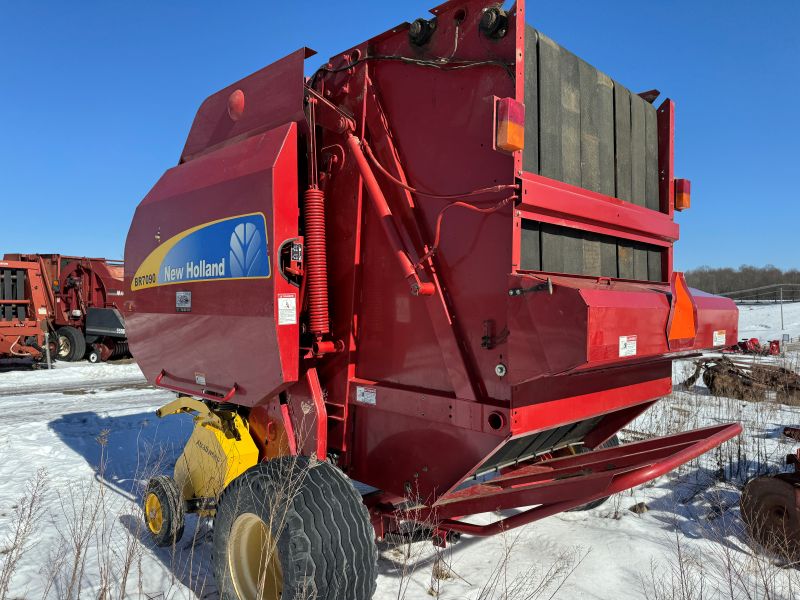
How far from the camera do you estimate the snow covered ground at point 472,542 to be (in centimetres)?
330

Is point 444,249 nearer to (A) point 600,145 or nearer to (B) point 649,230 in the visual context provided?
(A) point 600,145

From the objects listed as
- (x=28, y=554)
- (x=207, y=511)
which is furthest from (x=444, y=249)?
(x=28, y=554)

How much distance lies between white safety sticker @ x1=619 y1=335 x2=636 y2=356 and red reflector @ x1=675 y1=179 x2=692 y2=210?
1.77 meters

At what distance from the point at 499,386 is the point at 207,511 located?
236 cm

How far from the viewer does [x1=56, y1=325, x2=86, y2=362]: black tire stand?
15.0 m

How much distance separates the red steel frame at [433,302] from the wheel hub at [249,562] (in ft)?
1.74

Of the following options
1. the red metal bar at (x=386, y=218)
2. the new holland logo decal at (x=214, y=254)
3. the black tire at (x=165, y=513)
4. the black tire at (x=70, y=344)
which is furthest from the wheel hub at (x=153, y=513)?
the black tire at (x=70, y=344)

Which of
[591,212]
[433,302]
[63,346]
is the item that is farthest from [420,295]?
[63,346]

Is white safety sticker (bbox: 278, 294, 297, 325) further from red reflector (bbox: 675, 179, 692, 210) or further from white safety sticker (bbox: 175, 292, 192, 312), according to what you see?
red reflector (bbox: 675, 179, 692, 210)

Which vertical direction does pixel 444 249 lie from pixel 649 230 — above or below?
below

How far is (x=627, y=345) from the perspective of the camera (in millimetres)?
2555

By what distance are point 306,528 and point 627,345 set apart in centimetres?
171

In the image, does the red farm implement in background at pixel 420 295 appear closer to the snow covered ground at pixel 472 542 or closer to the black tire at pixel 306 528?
the black tire at pixel 306 528

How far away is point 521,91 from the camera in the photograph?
260 centimetres
